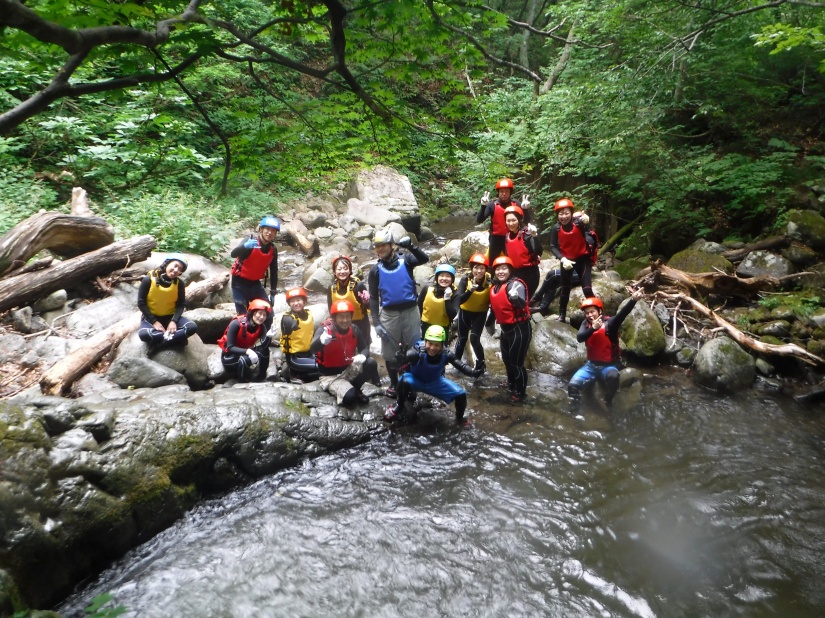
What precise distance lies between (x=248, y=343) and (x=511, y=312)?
3.57m

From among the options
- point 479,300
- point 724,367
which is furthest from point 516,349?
point 724,367

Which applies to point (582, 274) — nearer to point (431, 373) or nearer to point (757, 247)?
point (431, 373)

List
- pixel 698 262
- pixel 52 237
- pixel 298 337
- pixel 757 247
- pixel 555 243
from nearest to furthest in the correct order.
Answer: pixel 298 337
pixel 555 243
pixel 52 237
pixel 757 247
pixel 698 262

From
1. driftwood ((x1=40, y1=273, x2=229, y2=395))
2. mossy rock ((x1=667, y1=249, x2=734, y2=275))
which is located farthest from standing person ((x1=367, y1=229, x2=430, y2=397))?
mossy rock ((x1=667, y1=249, x2=734, y2=275))

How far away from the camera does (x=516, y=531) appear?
15.6 feet

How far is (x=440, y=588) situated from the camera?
415 cm

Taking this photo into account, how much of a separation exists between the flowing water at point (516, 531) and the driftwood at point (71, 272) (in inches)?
189

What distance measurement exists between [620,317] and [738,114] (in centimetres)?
735

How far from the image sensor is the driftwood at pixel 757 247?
9.21 metres

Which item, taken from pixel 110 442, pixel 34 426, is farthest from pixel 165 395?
pixel 34 426

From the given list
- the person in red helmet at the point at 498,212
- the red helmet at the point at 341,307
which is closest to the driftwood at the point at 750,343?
the person in red helmet at the point at 498,212

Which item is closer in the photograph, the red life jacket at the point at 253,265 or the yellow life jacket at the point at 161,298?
the yellow life jacket at the point at 161,298

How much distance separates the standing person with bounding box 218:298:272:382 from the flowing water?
5.67ft

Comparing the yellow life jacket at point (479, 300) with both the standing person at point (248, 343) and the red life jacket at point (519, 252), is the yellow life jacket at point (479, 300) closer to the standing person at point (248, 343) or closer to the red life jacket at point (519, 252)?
the red life jacket at point (519, 252)
